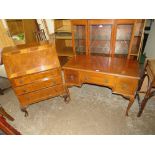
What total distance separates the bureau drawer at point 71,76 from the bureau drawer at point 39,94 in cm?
19

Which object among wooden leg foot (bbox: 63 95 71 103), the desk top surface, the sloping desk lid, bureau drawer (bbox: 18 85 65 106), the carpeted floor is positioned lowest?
the carpeted floor

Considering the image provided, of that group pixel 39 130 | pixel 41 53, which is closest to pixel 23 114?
pixel 39 130

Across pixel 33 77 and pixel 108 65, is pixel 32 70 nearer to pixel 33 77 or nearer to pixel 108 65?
pixel 33 77

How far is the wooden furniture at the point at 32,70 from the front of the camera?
6.52ft

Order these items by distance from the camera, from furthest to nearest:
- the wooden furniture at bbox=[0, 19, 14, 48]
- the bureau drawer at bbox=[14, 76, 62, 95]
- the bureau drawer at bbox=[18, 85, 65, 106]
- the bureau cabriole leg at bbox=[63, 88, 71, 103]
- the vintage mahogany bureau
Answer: the wooden furniture at bbox=[0, 19, 14, 48] < the bureau cabriole leg at bbox=[63, 88, 71, 103] < the bureau drawer at bbox=[18, 85, 65, 106] < the bureau drawer at bbox=[14, 76, 62, 95] < the vintage mahogany bureau

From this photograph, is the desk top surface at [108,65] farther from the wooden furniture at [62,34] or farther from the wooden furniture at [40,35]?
the wooden furniture at [40,35]

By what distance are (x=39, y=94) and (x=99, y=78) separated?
1.12 meters

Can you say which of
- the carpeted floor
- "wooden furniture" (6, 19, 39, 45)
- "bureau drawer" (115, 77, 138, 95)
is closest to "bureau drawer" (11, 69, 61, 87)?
the carpeted floor

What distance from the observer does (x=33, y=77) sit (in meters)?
2.10

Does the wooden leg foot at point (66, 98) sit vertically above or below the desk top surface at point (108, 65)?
below

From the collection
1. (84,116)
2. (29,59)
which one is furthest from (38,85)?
(84,116)

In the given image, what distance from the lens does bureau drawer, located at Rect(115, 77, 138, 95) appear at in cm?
184

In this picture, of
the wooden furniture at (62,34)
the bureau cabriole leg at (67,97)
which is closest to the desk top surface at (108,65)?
the bureau cabriole leg at (67,97)

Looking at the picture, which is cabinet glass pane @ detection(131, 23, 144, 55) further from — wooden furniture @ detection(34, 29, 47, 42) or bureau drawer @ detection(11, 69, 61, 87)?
wooden furniture @ detection(34, 29, 47, 42)
